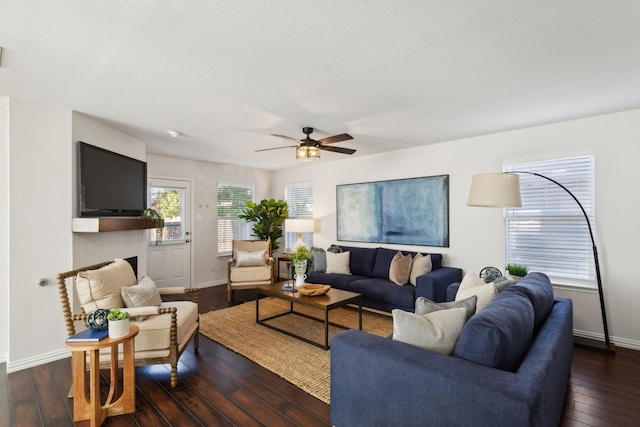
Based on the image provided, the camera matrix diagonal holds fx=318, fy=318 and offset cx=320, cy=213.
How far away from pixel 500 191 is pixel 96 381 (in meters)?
3.42

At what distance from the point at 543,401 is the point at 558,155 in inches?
124

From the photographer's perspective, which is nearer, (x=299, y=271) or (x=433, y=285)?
(x=433, y=285)

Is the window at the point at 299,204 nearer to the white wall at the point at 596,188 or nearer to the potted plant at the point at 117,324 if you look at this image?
the white wall at the point at 596,188

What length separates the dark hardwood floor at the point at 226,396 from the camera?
2.14 meters

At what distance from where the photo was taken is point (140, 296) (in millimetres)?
2641

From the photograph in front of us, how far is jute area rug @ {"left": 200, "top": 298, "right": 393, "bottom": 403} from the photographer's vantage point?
272cm

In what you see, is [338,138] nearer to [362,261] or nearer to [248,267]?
[362,261]

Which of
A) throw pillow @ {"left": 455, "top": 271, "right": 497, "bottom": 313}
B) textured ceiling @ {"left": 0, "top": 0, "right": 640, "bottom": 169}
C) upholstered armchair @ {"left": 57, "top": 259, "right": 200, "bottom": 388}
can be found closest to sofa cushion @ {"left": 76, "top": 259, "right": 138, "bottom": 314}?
upholstered armchair @ {"left": 57, "top": 259, "right": 200, "bottom": 388}

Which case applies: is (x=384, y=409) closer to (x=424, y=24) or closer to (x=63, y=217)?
(x=424, y=24)

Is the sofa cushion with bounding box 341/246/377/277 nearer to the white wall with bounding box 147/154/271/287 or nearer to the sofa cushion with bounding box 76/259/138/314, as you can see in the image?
the white wall with bounding box 147/154/271/287

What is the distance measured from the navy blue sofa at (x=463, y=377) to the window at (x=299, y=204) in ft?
15.1

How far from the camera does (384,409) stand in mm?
1646

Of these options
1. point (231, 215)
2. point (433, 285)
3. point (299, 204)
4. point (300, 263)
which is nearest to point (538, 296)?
point (433, 285)

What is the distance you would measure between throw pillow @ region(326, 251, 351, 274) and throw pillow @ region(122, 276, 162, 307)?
280cm
